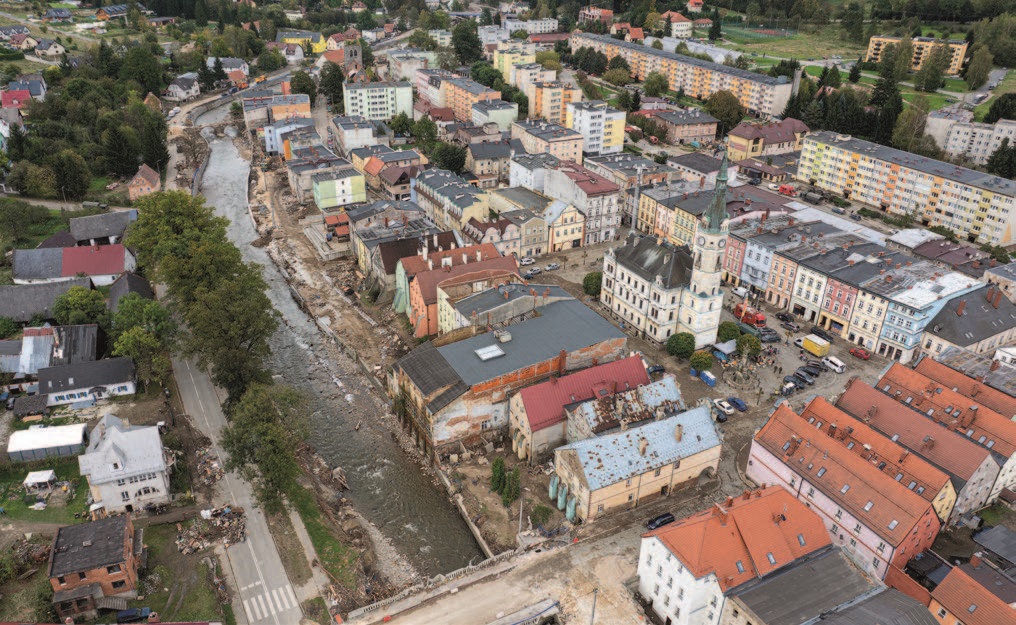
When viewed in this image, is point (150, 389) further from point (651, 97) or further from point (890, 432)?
point (651, 97)

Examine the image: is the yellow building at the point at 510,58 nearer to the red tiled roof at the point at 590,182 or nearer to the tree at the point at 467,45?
the tree at the point at 467,45

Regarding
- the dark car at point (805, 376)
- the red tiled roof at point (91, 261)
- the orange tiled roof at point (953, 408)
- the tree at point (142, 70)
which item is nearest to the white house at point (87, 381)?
the red tiled roof at point (91, 261)

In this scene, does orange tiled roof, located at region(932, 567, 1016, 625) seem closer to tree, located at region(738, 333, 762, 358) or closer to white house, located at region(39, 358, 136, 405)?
tree, located at region(738, 333, 762, 358)

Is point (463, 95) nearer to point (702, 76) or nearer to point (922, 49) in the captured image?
point (702, 76)

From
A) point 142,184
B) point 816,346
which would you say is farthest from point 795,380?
point 142,184

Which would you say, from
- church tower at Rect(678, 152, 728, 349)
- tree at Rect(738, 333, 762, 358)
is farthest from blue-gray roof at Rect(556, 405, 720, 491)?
church tower at Rect(678, 152, 728, 349)

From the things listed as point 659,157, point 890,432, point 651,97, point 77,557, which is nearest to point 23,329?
point 77,557
